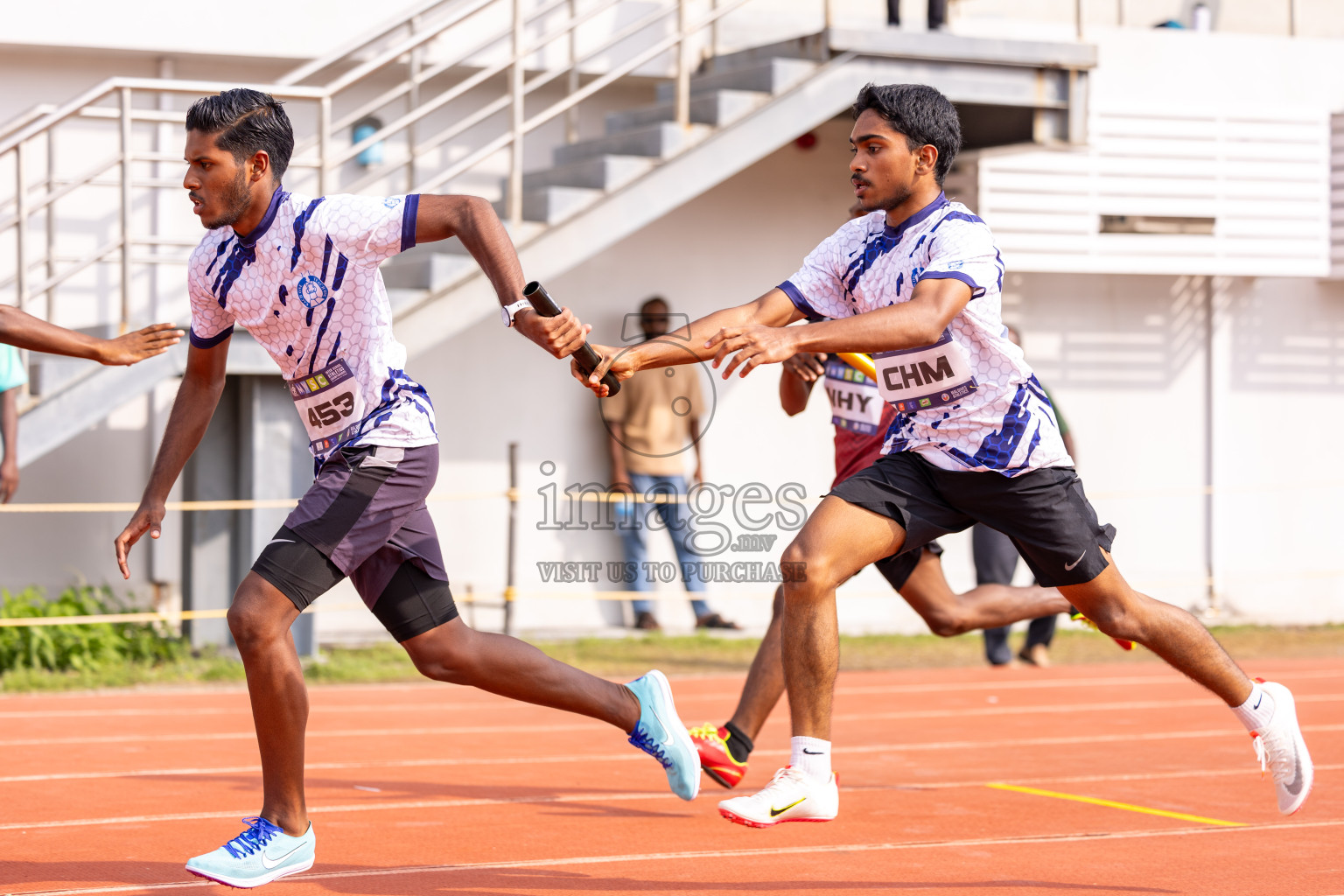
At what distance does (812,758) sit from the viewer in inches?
185

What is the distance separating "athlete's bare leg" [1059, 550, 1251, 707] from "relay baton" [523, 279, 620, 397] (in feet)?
4.88

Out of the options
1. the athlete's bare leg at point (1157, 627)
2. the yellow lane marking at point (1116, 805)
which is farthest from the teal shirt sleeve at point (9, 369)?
the athlete's bare leg at point (1157, 627)

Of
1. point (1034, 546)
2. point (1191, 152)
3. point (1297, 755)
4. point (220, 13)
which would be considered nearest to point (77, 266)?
point (220, 13)

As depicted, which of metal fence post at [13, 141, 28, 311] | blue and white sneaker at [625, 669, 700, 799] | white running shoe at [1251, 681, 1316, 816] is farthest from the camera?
metal fence post at [13, 141, 28, 311]

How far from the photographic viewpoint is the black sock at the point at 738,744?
19.7 feet

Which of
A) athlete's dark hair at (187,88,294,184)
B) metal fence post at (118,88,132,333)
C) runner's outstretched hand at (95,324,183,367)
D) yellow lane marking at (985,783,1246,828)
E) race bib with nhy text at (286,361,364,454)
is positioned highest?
metal fence post at (118,88,132,333)

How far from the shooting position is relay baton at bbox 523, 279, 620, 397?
14.4 feet

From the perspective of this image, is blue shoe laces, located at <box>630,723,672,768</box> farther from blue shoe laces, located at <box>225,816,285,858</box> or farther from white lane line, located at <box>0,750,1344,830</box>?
blue shoe laces, located at <box>225,816,285,858</box>

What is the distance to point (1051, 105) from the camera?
1171 centimetres

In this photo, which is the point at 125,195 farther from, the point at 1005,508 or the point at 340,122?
the point at 1005,508

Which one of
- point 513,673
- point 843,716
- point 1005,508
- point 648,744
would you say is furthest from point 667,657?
point 1005,508

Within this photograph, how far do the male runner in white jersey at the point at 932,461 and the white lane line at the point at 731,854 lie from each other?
23.3 inches

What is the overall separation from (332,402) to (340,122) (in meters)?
6.21

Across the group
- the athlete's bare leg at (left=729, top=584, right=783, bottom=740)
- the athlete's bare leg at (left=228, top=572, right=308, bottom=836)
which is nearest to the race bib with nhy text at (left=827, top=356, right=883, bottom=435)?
the athlete's bare leg at (left=729, top=584, right=783, bottom=740)
